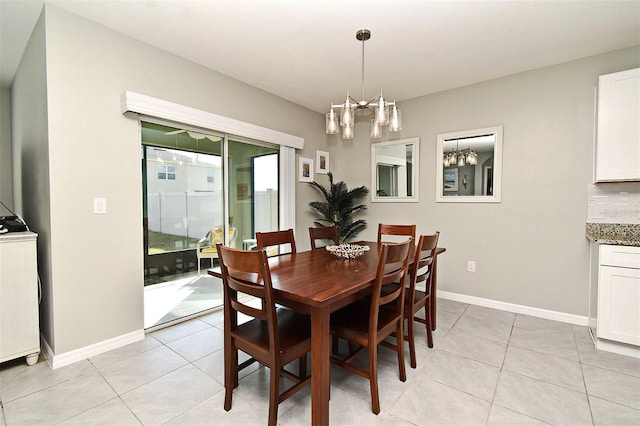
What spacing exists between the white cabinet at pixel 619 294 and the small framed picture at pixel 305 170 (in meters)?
3.13

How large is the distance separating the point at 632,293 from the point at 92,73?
4.38m

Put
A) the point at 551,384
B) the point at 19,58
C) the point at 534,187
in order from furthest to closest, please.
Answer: the point at 534,187, the point at 19,58, the point at 551,384

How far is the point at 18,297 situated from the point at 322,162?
3.48 meters

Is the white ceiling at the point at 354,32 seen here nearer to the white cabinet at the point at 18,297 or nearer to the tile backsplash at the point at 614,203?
the tile backsplash at the point at 614,203

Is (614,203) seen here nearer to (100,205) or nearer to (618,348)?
(618,348)

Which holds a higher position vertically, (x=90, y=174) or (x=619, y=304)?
(x=90, y=174)

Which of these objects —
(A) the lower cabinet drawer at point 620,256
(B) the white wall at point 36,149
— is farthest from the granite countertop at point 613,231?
(B) the white wall at point 36,149

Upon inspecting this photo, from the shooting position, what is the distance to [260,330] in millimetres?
1703

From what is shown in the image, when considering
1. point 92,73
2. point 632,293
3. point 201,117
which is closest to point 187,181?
point 201,117

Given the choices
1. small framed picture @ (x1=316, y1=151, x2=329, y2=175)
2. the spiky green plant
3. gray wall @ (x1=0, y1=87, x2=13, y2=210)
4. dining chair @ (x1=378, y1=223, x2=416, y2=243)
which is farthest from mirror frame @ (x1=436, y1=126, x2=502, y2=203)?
gray wall @ (x1=0, y1=87, x2=13, y2=210)

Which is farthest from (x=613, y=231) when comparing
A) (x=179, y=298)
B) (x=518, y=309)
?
(x=179, y=298)

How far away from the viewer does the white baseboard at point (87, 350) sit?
214 cm

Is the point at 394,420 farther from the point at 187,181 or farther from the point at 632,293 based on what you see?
the point at 187,181

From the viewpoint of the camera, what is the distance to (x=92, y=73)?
2.25 meters
